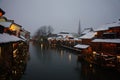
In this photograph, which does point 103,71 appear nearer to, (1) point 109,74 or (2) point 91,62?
(1) point 109,74

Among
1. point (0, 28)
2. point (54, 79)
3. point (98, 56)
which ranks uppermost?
point (0, 28)

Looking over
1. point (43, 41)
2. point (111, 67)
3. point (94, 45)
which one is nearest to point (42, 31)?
point (43, 41)

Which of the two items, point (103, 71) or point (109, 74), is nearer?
point (109, 74)

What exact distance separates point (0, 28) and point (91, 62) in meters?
21.5

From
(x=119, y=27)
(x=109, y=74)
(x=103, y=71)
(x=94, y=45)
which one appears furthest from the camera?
(x=94, y=45)

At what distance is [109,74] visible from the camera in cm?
2317

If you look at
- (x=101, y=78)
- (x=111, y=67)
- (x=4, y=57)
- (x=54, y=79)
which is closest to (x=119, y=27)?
(x=111, y=67)

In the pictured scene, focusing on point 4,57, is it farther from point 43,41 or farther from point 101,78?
point 43,41

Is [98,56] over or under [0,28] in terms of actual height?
under

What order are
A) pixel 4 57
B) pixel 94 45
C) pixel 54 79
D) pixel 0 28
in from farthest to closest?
1. pixel 94 45
2. pixel 54 79
3. pixel 4 57
4. pixel 0 28

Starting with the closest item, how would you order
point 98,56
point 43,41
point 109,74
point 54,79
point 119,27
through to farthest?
point 54,79 → point 109,74 → point 98,56 → point 119,27 → point 43,41

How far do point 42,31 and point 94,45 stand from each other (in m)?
104

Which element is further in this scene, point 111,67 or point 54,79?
point 111,67

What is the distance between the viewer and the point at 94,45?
36.1 m
